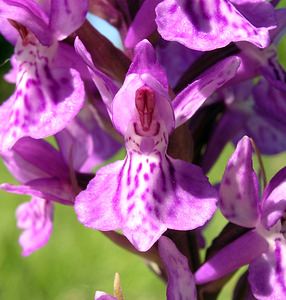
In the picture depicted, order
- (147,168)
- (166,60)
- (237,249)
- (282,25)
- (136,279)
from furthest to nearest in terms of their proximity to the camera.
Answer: (136,279) → (166,60) → (282,25) → (237,249) → (147,168)

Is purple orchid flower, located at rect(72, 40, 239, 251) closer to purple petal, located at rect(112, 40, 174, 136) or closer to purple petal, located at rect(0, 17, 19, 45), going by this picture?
purple petal, located at rect(112, 40, 174, 136)

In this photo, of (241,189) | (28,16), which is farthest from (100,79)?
(241,189)

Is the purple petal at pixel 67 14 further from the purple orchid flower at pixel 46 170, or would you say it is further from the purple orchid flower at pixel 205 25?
the purple orchid flower at pixel 46 170

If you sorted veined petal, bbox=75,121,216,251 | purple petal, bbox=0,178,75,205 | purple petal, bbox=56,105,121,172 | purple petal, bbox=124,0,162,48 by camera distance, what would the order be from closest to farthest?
veined petal, bbox=75,121,216,251, purple petal, bbox=124,0,162,48, purple petal, bbox=0,178,75,205, purple petal, bbox=56,105,121,172

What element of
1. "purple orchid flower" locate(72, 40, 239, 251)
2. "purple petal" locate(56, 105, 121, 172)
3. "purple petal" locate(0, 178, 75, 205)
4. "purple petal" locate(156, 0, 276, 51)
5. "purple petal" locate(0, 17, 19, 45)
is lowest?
"purple petal" locate(56, 105, 121, 172)

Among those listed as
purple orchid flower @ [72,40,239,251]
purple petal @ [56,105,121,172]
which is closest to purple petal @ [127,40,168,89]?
purple orchid flower @ [72,40,239,251]

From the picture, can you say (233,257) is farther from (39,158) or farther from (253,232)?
(39,158)

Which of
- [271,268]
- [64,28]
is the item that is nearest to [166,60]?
[64,28]

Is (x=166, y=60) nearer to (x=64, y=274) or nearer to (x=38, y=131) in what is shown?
(x=38, y=131)
